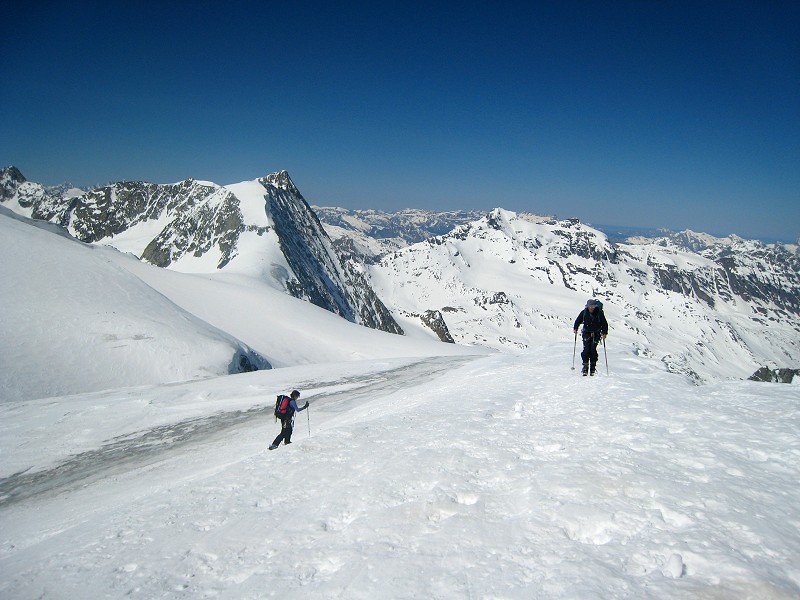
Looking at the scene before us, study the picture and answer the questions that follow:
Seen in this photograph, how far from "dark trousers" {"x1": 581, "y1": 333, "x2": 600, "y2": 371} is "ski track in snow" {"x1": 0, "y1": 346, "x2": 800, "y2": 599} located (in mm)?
3364

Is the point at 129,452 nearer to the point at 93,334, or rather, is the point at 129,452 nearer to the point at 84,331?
the point at 93,334

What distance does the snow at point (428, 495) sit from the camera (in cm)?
482

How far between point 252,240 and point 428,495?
236ft

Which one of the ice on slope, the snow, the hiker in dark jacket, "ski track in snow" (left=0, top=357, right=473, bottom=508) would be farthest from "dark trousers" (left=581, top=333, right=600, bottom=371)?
the ice on slope

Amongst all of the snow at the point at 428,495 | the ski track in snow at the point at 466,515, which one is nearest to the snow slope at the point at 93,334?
the snow at the point at 428,495

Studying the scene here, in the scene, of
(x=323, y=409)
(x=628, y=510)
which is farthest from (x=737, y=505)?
(x=323, y=409)

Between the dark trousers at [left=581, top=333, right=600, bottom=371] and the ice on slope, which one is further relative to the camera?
the ice on slope

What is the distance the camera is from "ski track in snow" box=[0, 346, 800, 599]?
473 cm

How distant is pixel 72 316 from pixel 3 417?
8916mm

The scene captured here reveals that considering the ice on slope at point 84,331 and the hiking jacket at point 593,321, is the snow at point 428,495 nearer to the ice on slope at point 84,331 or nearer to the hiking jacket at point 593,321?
the hiking jacket at point 593,321

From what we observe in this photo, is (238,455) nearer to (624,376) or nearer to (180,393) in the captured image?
(180,393)

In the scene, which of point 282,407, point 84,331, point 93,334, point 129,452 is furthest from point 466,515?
point 84,331

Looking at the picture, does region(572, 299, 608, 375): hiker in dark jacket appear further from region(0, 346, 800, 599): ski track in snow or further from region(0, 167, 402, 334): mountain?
region(0, 167, 402, 334): mountain

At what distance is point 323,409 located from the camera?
1648 centimetres
